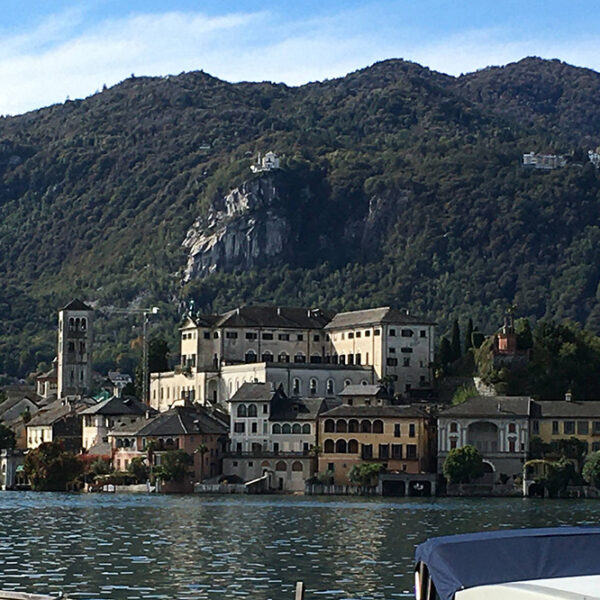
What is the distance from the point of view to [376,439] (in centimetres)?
16425

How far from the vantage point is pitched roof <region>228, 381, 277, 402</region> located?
172 meters

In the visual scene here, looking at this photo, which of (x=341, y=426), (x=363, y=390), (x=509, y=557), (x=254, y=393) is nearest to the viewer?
(x=509, y=557)

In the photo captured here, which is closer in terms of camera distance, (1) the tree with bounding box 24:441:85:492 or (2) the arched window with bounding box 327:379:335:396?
(1) the tree with bounding box 24:441:85:492

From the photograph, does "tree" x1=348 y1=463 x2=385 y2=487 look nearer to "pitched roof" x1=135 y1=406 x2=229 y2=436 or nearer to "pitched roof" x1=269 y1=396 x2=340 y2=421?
"pitched roof" x1=269 y1=396 x2=340 y2=421

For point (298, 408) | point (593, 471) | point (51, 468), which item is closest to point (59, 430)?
point (51, 468)

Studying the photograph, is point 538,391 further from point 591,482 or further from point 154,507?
point 154,507

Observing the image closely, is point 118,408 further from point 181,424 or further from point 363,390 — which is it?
point 363,390

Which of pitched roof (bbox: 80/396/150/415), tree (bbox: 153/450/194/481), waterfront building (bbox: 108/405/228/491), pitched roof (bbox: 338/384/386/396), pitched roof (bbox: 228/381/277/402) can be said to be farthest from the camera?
pitched roof (bbox: 80/396/150/415)

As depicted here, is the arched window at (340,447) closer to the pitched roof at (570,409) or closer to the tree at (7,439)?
the pitched roof at (570,409)

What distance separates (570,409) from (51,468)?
47.7m

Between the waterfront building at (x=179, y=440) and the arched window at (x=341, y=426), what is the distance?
12.0 metres

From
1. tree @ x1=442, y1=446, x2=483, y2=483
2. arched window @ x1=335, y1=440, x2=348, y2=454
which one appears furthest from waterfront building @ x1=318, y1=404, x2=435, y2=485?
tree @ x1=442, y1=446, x2=483, y2=483

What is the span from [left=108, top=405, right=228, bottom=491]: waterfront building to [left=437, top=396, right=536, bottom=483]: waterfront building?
2183cm

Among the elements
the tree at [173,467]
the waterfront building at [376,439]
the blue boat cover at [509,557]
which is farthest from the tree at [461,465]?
the blue boat cover at [509,557]
